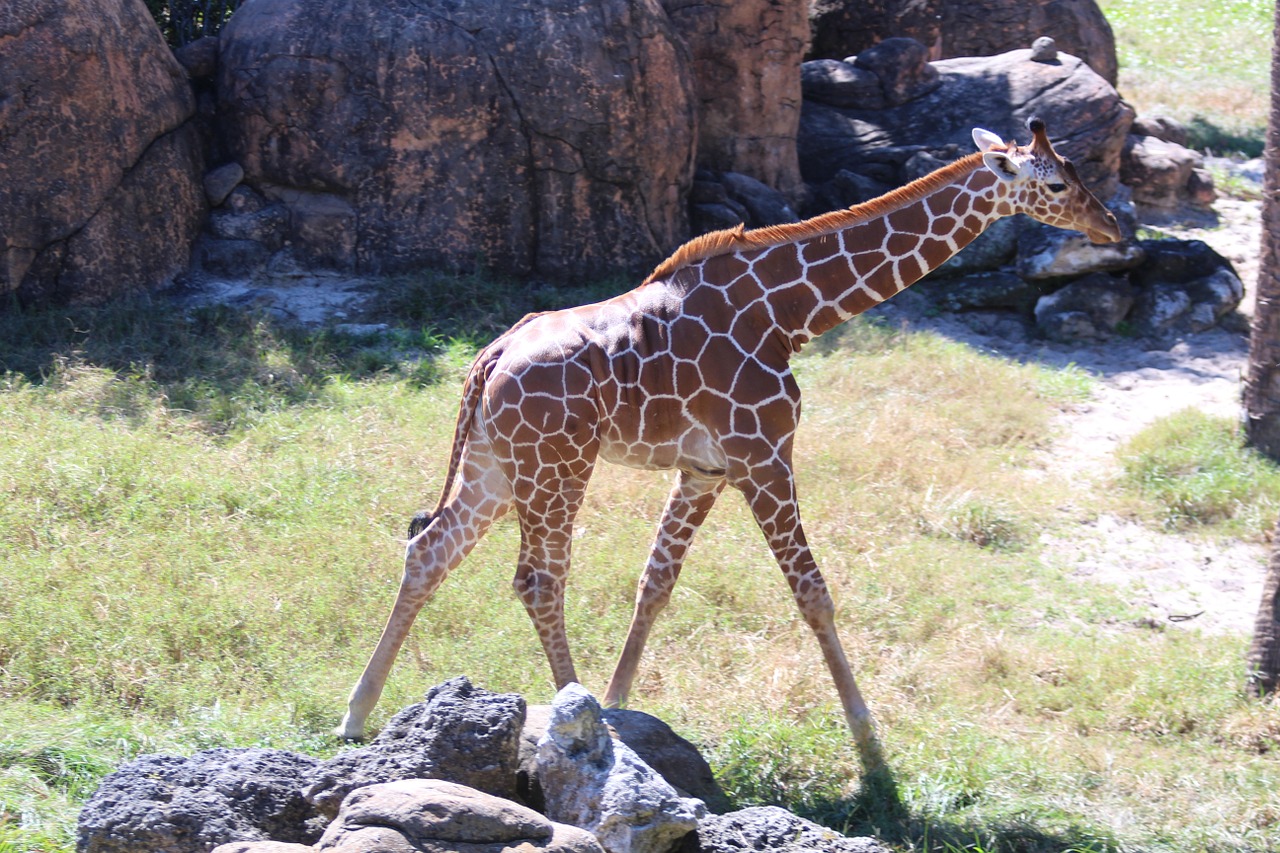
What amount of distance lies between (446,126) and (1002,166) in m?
6.39

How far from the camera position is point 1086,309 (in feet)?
36.5

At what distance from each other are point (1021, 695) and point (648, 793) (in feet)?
8.82

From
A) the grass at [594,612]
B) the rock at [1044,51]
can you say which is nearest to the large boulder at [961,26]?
the rock at [1044,51]

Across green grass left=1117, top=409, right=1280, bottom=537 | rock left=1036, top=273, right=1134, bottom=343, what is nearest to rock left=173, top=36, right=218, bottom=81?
rock left=1036, top=273, right=1134, bottom=343

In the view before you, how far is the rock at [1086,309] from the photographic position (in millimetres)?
11031

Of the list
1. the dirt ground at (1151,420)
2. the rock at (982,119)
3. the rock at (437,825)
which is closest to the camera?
the rock at (437,825)

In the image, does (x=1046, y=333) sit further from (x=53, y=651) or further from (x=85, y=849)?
(x=85, y=849)

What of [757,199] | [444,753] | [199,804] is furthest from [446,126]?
[199,804]

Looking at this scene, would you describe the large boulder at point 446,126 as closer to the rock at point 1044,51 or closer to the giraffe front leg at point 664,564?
the rock at point 1044,51

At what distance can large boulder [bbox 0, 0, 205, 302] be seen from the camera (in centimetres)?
947

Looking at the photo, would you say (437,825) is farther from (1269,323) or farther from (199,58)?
(199,58)

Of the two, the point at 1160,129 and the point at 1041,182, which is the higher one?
the point at 1041,182

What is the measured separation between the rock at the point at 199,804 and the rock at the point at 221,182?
7.57m

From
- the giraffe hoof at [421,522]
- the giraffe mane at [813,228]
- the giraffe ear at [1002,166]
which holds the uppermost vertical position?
the giraffe ear at [1002,166]
